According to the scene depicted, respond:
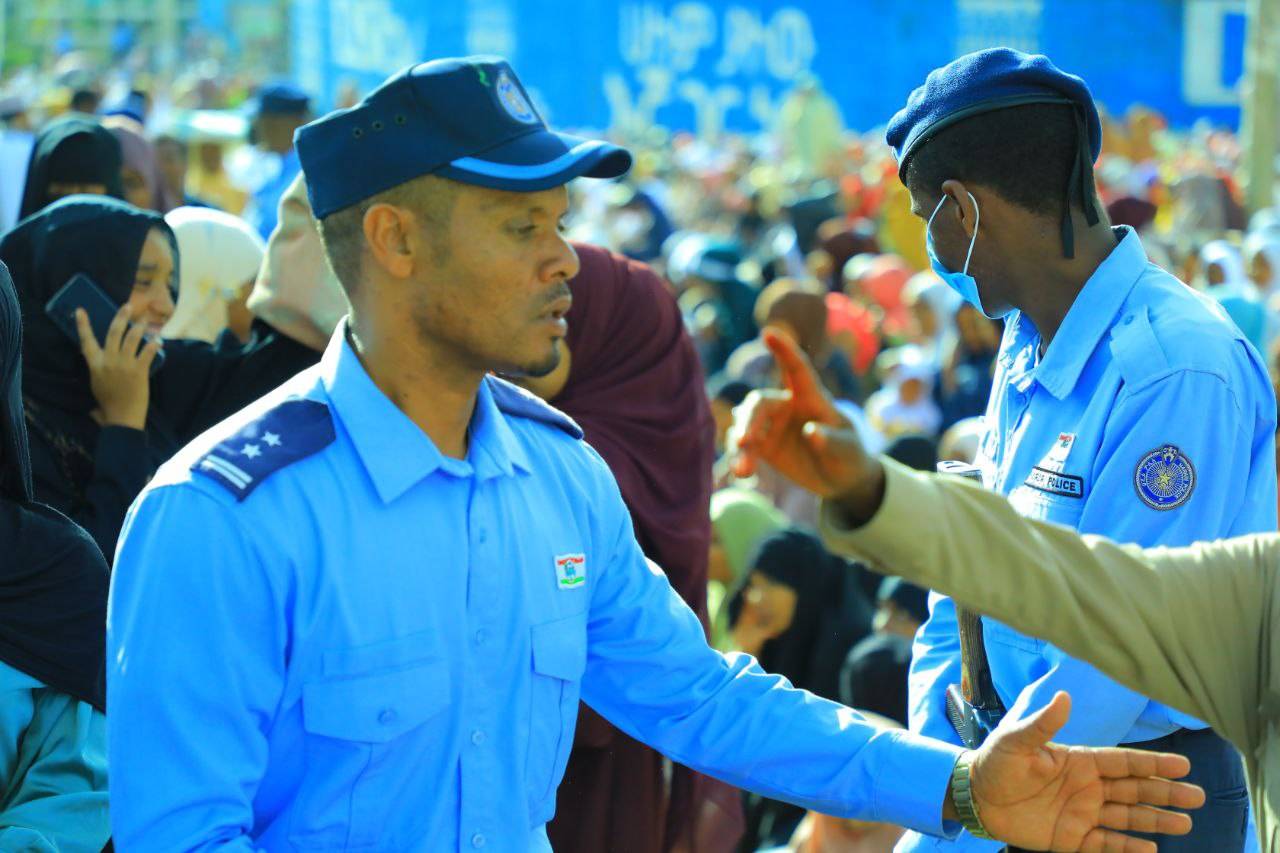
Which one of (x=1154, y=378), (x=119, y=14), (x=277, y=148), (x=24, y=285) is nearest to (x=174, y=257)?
(x=24, y=285)

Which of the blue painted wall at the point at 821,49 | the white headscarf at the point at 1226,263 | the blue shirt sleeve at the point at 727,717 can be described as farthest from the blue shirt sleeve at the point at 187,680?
the blue painted wall at the point at 821,49

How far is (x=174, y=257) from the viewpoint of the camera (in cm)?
391

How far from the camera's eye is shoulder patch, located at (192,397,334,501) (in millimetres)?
2096

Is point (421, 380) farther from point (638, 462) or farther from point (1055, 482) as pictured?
point (638, 462)

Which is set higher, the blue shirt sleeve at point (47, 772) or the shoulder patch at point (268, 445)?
the shoulder patch at point (268, 445)

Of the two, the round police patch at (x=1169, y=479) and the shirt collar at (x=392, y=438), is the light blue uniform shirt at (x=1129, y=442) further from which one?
the shirt collar at (x=392, y=438)

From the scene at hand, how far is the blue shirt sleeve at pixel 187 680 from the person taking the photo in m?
2.02

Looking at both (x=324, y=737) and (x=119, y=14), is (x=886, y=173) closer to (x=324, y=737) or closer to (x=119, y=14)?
(x=324, y=737)

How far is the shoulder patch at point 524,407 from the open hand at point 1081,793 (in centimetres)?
76

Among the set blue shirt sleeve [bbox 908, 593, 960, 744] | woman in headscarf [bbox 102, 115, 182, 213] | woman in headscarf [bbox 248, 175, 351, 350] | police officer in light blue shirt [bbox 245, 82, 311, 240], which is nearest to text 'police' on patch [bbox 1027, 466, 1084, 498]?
blue shirt sleeve [bbox 908, 593, 960, 744]

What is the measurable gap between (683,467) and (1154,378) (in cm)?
147

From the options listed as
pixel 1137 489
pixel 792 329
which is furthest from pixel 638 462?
pixel 792 329

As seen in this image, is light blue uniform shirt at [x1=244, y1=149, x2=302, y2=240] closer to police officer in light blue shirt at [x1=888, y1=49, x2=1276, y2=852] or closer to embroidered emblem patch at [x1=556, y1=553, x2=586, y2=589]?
police officer in light blue shirt at [x1=888, y1=49, x2=1276, y2=852]

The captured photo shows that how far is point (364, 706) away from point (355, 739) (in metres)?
0.04
